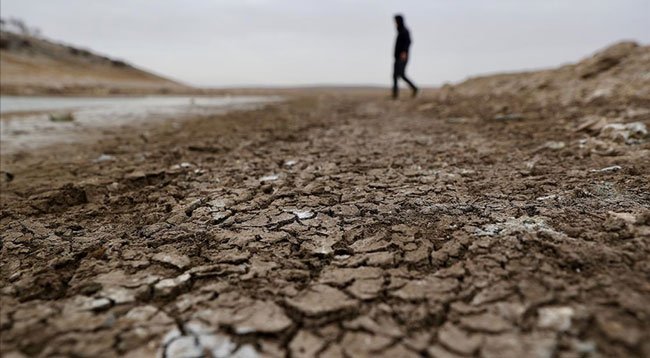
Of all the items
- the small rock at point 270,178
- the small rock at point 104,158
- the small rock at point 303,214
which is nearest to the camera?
the small rock at point 303,214

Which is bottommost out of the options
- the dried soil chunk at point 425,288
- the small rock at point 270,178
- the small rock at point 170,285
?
the small rock at point 170,285

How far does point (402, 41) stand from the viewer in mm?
8328

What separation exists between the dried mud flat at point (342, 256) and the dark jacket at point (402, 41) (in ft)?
19.1

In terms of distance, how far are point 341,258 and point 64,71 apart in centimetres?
3715

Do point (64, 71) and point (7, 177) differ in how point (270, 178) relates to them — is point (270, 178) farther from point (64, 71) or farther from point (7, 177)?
point (64, 71)

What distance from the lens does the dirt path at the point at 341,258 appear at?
3.39 feet

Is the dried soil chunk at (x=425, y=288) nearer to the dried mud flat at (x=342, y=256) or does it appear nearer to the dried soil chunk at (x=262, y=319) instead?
the dried mud flat at (x=342, y=256)

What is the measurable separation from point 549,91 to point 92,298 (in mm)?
7353

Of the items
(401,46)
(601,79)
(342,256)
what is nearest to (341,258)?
(342,256)

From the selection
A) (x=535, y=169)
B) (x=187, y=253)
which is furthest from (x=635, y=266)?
(x=187, y=253)

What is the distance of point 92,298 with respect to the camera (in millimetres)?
1252

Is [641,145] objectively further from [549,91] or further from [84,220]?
[549,91]

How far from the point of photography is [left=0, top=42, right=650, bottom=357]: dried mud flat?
40.7 inches

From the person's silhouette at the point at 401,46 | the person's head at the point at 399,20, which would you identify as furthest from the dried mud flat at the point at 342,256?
the person's head at the point at 399,20
